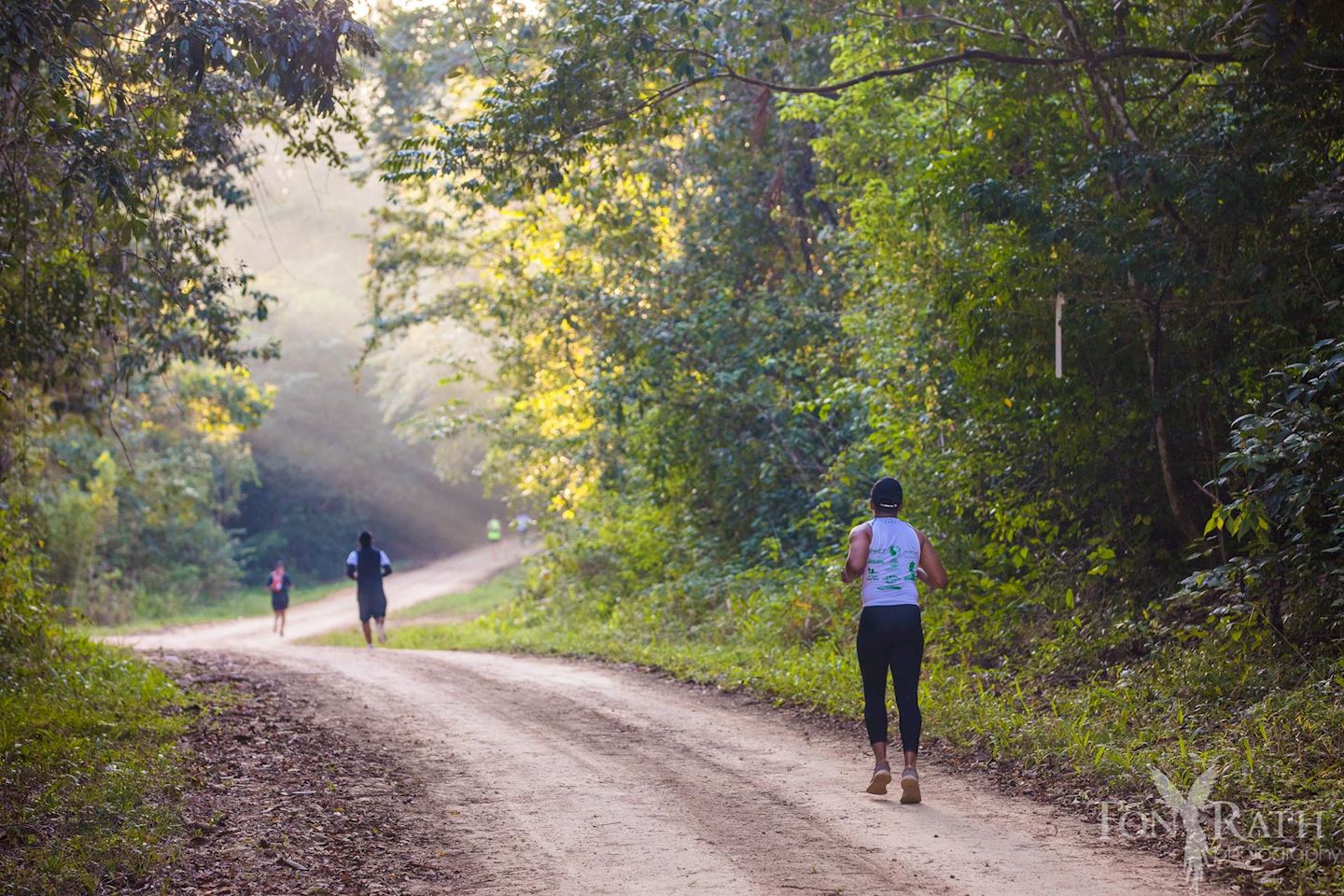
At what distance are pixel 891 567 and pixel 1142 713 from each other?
246cm

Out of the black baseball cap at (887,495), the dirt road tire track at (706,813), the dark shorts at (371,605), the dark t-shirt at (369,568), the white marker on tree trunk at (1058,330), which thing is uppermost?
Result: the white marker on tree trunk at (1058,330)

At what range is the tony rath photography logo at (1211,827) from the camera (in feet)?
18.6

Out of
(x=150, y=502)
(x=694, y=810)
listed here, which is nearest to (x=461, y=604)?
(x=150, y=502)

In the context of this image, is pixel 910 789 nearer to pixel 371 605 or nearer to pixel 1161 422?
pixel 1161 422

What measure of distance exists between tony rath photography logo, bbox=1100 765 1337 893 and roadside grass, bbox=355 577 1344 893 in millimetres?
17

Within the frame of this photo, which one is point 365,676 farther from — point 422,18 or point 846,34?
point 422,18

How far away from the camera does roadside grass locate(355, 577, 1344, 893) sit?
20.2ft

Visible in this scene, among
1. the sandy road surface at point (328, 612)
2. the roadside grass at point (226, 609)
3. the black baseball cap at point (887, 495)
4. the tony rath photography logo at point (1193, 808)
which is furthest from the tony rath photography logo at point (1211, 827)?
the roadside grass at point (226, 609)

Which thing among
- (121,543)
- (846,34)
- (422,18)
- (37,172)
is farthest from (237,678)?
(121,543)

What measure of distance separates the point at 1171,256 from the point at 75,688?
10303mm

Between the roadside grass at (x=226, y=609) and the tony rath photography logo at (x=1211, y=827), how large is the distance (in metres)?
24.2

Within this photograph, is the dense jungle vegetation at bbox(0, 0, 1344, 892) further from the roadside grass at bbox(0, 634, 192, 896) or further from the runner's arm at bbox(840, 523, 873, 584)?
the runner's arm at bbox(840, 523, 873, 584)

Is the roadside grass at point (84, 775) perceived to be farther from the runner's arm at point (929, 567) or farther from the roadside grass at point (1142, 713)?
the roadside grass at point (1142, 713)

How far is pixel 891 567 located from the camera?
24.2 ft
